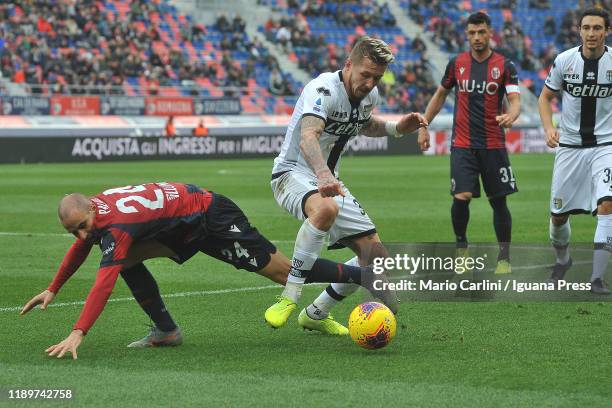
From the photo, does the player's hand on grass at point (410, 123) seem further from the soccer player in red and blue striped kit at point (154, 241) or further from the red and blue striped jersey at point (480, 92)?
the red and blue striped jersey at point (480, 92)

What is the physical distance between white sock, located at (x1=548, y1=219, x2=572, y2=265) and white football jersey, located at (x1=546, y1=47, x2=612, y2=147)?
790 mm

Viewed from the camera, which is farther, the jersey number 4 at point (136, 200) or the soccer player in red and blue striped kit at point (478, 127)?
the soccer player in red and blue striped kit at point (478, 127)

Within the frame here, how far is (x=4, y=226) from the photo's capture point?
15.4 metres

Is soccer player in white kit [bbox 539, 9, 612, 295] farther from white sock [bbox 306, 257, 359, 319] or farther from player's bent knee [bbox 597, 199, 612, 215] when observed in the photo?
white sock [bbox 306, 257, 359, 319]

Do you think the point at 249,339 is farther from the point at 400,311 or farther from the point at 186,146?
the point at 186,146

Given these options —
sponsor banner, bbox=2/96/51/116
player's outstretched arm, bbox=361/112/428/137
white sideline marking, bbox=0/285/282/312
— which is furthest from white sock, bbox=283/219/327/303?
sponsor banner, bbox=2/96/51/116

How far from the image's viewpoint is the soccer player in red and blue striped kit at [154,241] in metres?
6.13

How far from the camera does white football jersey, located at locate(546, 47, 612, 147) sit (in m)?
9.20

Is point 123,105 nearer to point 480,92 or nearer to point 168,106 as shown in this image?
point 168,106

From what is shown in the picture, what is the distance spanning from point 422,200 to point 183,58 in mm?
22981

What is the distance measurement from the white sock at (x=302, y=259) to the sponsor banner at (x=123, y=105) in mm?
31364

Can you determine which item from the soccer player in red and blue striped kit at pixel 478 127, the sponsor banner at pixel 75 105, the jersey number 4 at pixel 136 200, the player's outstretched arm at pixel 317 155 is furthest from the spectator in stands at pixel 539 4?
the jersey number 4 at pixel 136 200

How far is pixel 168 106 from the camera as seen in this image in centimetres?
3919

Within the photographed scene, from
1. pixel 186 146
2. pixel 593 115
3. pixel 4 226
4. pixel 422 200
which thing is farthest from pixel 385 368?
pixel 186 146
